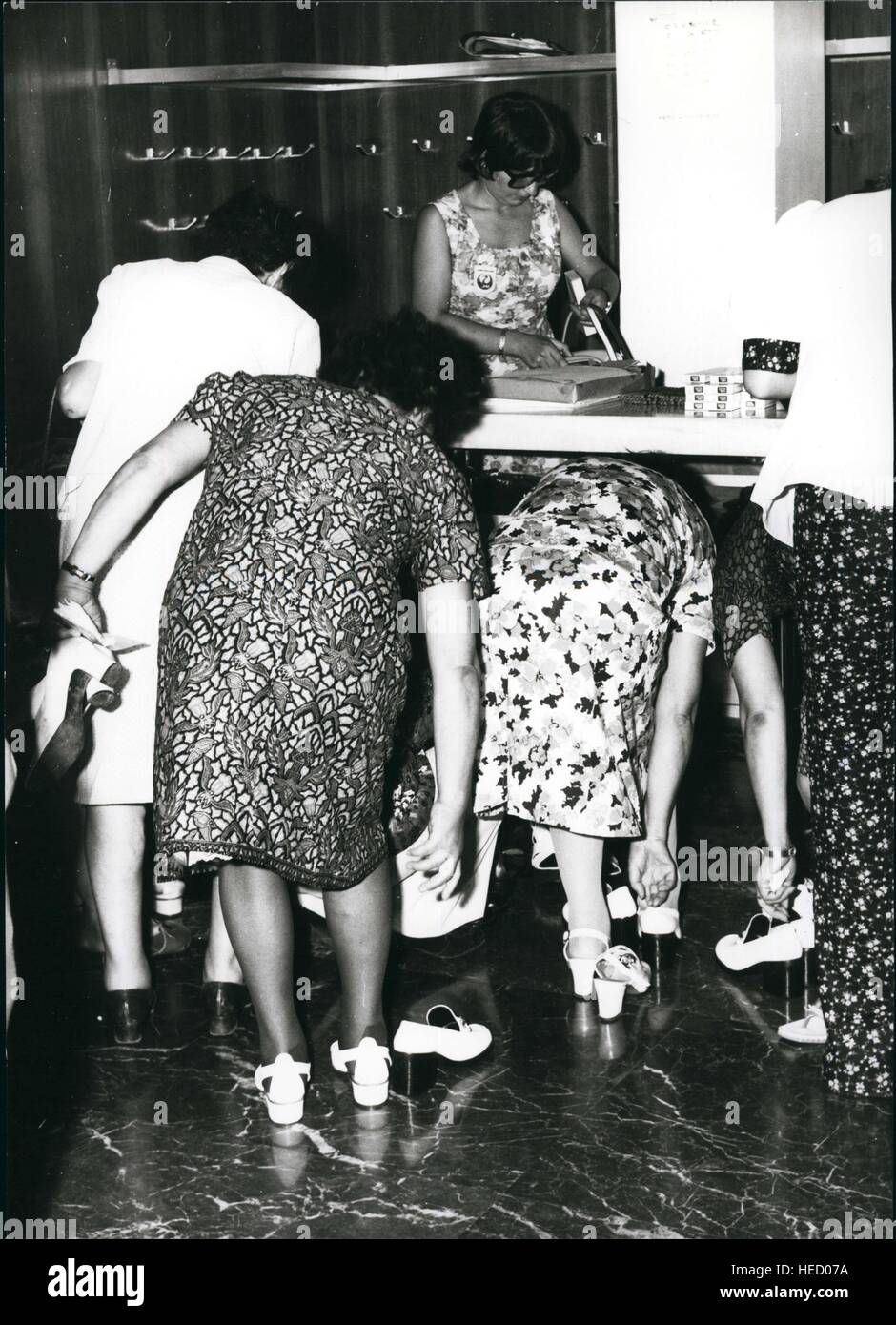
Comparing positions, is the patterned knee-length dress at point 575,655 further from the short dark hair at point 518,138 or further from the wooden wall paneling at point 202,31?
the wooden wall paneling at point 202,31

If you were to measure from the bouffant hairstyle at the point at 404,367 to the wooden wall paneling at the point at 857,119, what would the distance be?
3105 millimetres

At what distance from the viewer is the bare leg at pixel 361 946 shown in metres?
2.67

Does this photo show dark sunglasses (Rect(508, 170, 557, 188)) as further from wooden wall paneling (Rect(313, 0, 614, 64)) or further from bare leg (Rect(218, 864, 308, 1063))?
bare leg (Rect(218, 864, 308, 1063))

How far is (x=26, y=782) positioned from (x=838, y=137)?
12.6ft

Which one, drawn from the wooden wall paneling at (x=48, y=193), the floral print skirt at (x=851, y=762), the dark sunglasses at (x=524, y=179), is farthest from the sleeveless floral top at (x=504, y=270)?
the floral print skirt at (x=851, y=762)

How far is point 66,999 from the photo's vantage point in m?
3.13

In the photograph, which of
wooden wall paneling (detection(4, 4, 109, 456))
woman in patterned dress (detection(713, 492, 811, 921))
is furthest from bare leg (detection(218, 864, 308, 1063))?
wooden wall paneling (detection(4, 4, 109, 456))

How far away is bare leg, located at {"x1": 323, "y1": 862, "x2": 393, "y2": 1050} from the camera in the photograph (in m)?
2.67

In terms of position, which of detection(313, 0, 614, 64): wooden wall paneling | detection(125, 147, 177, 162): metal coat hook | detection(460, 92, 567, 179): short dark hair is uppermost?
detection(313, 0, 614, 64): wooden wall paneling

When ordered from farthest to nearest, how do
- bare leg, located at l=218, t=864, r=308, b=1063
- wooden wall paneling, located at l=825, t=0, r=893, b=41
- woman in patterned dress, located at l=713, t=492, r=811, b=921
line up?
wooden wall paneling, located at l=825, t=0, r=893, b=41 < woman in patterned dress, located at l=713, t=492, r=811, b=921 < bare leg, located at l=218, t=864, r=308, b=1063

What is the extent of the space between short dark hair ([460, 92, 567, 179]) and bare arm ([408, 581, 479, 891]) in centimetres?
198
